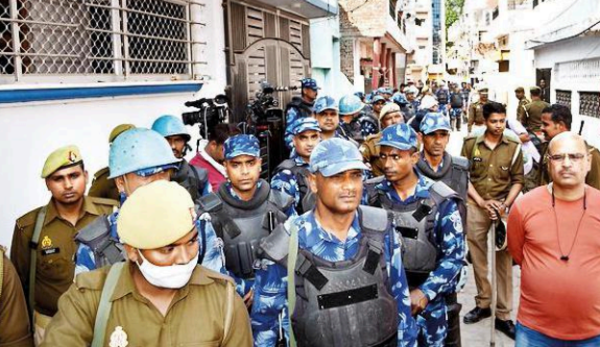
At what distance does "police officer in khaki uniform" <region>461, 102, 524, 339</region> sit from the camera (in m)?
5.53

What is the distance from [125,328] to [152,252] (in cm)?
28

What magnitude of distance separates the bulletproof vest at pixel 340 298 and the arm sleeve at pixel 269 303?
0.12m

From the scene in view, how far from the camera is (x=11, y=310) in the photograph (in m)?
2.69

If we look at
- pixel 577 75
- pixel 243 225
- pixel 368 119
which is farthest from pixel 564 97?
pixel 243 225

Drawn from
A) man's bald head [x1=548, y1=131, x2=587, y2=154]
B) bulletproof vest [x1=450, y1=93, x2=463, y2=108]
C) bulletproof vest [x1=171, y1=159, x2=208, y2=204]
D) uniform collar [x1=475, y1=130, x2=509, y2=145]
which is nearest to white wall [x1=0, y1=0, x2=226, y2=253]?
bulletproof vest [x1=171, y1=159, x2=208, y2=204]

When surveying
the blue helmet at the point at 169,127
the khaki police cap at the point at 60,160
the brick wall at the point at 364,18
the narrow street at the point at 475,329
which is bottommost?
the narrow street at the point at 475,329

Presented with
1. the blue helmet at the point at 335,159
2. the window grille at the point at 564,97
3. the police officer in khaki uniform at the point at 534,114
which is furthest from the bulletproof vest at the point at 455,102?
the blue helmet at the point at 335,159

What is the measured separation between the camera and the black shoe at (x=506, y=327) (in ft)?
17.8

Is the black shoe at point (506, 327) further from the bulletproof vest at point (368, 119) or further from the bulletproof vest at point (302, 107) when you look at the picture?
the bulletproof vest at point (302, 107)

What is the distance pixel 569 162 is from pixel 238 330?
2211 millimetres

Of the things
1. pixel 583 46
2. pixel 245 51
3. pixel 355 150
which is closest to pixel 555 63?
pixel 583 46

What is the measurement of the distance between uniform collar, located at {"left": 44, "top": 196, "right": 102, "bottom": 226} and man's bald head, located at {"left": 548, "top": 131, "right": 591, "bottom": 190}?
2652mm

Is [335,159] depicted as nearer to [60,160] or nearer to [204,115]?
[60,160]

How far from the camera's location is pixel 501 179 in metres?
5.60
